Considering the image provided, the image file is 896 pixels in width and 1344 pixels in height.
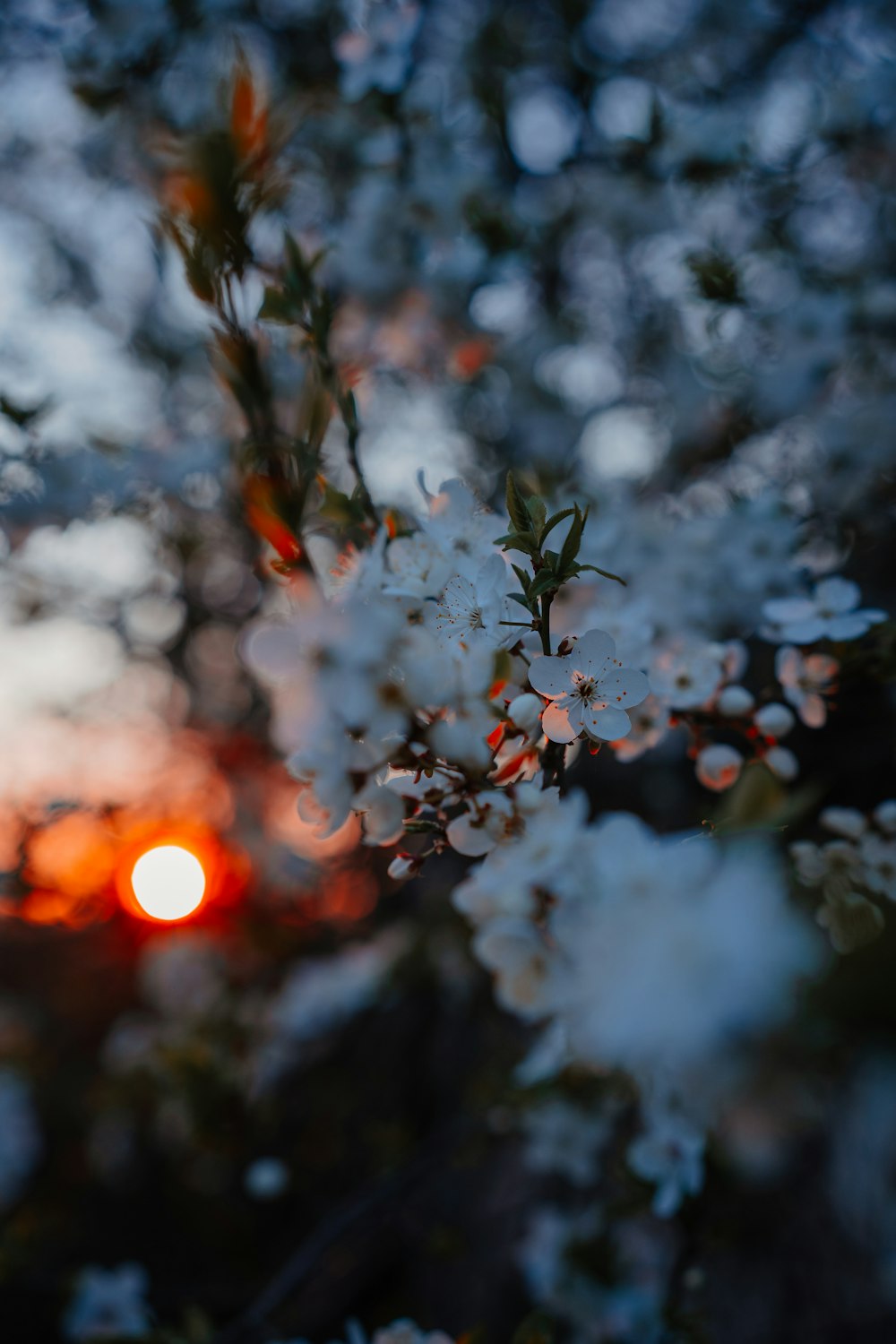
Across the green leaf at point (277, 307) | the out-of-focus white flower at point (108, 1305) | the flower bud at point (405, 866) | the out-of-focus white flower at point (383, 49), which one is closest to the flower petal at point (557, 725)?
the flower bud at point (405, 866)

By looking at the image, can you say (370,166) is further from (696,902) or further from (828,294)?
(696,902)

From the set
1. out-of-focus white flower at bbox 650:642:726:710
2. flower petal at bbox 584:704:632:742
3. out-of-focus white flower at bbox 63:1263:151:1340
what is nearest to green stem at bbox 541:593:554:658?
flower petal at bbox 584:704:632:742

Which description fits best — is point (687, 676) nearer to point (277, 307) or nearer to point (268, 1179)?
point (277, 307)

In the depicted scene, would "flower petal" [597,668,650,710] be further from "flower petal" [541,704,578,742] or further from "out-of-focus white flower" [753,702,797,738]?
"out-of-focus white flower" [753,702,797,738]

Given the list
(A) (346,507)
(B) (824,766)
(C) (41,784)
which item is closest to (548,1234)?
(B) (824,766)

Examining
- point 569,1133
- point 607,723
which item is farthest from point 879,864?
point 569,1133

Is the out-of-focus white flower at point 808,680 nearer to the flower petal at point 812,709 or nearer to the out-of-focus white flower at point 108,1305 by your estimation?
the flower petal at point 812,709
